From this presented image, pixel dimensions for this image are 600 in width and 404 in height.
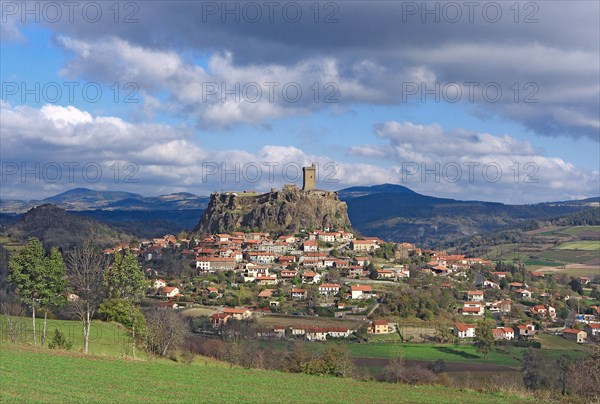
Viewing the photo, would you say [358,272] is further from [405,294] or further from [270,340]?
[270,340]

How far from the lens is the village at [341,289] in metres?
74.9

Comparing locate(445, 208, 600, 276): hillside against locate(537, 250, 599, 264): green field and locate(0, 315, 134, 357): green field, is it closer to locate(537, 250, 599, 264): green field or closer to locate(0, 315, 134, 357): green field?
locate(537, 250, 599, 264): green field

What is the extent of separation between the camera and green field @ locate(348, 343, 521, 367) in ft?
203

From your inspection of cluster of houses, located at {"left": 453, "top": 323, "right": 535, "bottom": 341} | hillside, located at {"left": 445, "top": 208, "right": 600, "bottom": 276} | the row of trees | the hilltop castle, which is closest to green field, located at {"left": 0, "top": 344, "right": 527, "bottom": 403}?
the row of trees

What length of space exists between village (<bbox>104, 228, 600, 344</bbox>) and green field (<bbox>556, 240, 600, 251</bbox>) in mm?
55032

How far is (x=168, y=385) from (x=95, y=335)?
21346mm

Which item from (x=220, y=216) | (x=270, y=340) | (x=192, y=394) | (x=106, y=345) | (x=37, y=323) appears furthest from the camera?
(x=220, y=216)

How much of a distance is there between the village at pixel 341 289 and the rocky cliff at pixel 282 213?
486cm

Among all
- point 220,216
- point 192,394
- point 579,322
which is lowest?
point 579,322

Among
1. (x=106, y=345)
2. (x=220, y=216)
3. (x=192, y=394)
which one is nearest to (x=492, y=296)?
(x=220, y=216)

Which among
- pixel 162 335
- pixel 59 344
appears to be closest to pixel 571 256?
pixel 162 335

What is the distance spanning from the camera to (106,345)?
4156 cm

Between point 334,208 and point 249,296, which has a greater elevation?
point 334,208

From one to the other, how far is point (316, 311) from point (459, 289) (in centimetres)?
2850
